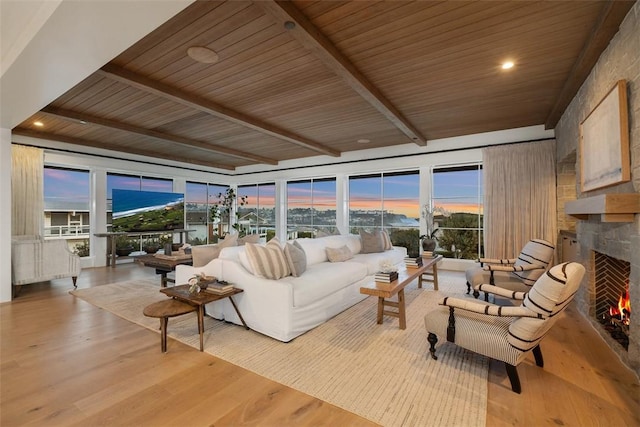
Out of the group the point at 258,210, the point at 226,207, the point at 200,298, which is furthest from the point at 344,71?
the point at 226,207

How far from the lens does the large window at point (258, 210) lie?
9352mm

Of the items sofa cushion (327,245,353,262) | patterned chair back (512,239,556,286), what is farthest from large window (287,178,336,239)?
patterned chair back (512,239,556,286)

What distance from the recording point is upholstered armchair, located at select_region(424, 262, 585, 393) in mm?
1930

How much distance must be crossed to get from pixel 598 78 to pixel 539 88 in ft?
2.70

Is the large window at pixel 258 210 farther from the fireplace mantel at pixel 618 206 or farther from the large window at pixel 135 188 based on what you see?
the fireplace mantel at pixel 618 206

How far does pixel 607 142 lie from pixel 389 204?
4620 mm

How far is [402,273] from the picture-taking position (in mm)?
3660

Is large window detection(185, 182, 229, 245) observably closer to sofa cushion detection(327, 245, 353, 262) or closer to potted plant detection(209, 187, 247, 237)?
potted plant detection(209, 187, 247, 237)

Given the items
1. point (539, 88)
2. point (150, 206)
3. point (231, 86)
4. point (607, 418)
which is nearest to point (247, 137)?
point (231, 86)

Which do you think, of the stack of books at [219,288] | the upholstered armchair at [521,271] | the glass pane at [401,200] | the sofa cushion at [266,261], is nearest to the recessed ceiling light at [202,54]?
the sofa cushion at [266,261]

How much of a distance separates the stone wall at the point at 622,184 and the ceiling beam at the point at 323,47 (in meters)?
2.16

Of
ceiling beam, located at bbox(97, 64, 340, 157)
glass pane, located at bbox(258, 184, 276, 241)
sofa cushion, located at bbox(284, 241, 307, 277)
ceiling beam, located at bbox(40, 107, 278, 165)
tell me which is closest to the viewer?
ceiling beam, located at bbox(97, 64, 340, 157)

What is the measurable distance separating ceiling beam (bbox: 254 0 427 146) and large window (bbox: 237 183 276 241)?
19.6ft

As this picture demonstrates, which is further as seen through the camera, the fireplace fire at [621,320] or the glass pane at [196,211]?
the glass pane at [196,211]
